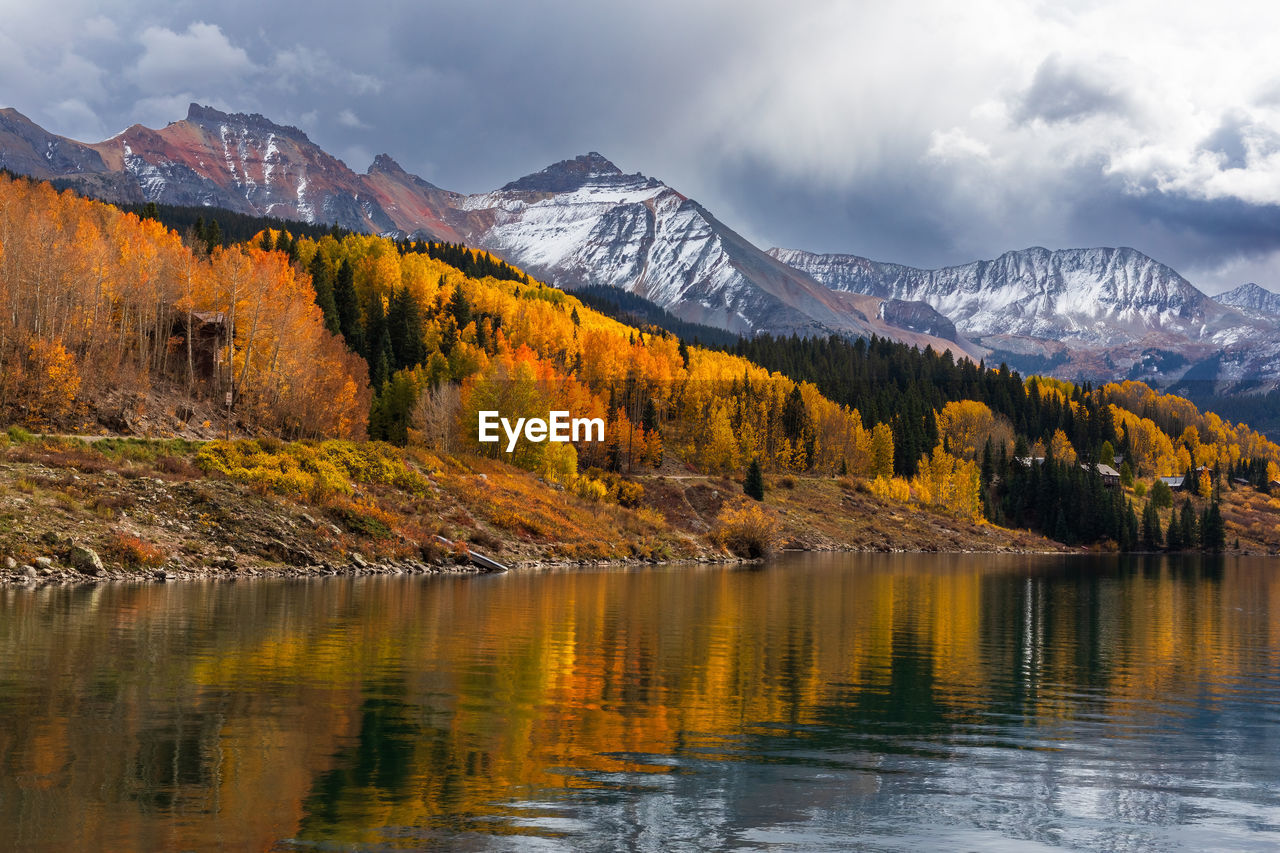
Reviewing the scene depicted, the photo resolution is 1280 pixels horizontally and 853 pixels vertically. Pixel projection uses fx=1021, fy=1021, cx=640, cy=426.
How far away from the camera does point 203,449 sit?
68312mm

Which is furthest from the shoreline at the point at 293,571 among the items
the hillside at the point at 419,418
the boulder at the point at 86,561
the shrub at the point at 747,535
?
the hillside at the point at 419,418

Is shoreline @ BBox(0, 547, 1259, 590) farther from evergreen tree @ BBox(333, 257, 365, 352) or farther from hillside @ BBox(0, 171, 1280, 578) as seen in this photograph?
evergreen tree @ BBox(333, 257, 365, 352)

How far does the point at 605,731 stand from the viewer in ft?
65.4

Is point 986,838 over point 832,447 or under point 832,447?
under

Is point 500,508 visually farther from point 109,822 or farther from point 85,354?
point 109,822

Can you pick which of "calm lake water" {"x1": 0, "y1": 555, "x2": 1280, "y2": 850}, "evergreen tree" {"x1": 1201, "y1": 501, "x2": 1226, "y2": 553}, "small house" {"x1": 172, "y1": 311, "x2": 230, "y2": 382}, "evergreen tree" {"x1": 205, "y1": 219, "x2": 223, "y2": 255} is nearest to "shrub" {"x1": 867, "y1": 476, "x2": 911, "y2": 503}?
"evergreen tree" {"x1": 1201, "y1": 501, "x2": 1226, "y2": 553}

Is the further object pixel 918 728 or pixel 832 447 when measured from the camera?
pixel 832 447

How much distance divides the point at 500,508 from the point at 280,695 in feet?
201

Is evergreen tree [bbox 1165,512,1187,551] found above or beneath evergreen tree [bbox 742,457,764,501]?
beneath

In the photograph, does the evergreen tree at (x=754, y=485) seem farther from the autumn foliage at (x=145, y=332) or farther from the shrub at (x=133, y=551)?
the shrub at (x=133, y=551)

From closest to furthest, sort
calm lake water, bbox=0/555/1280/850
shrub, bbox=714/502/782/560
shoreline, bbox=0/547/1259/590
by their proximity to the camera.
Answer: calm lake water, bbox=0/555/1280/850 < shoreline, bbox=0/547/1259/590 < shrub, bbox=714/502/782/560

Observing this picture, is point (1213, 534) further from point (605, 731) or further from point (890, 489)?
point (605, 731)

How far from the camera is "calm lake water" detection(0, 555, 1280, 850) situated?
13.7 m

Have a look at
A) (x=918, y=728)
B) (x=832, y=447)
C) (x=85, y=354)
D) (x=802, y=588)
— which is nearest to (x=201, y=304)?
(x=85, y=354)
